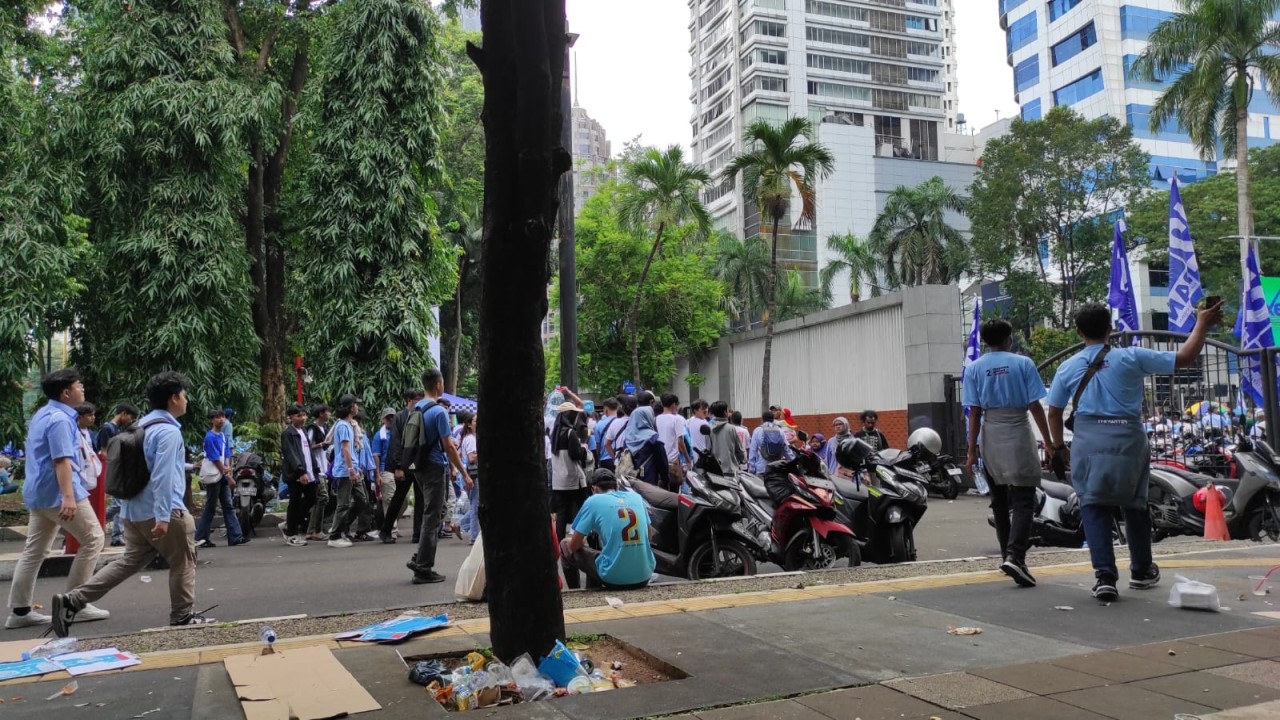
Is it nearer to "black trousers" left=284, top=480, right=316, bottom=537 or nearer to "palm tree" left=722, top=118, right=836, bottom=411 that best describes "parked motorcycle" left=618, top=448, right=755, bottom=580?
"black trousers" left=284, top=480, right=316, bottom=537

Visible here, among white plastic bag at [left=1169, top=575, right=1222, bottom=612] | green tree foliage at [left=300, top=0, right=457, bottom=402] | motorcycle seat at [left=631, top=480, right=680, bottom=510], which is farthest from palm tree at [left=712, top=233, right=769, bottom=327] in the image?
white plastic bag at [left=1169, top=575, right=1222, bottom=612]

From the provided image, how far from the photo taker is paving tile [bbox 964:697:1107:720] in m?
4.03

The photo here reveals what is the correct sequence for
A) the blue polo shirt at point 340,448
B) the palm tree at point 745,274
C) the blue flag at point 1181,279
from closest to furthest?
the blue polo shirt at point 340,448 → the blue flag at point 1181,279 → the palm tree at point 745,274

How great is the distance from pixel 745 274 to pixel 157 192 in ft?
125

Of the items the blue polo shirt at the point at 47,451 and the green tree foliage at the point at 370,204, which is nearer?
the blue polo shirt at the point at 47,451

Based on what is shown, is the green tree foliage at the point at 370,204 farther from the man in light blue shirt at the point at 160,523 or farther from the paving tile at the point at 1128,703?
the paving tile at the point at 1128,703

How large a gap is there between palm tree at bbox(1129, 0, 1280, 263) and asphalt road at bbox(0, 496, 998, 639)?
24.5m

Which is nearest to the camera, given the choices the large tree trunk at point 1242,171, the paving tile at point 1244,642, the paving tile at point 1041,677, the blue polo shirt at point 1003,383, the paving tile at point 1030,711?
the paving tile at point 1030,711

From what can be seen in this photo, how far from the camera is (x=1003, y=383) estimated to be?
709 cm

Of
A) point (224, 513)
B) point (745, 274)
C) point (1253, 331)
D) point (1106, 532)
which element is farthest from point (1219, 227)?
point (224, 513)

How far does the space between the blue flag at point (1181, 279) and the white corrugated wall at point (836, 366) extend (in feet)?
20.0

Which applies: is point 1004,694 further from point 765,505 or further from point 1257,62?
point 1257,62

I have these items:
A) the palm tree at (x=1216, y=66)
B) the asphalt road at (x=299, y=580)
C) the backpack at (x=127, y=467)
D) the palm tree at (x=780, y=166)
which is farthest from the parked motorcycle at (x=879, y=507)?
the palm tree at (x=1216, y=66)

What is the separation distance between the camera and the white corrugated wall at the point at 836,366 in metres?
20.9
